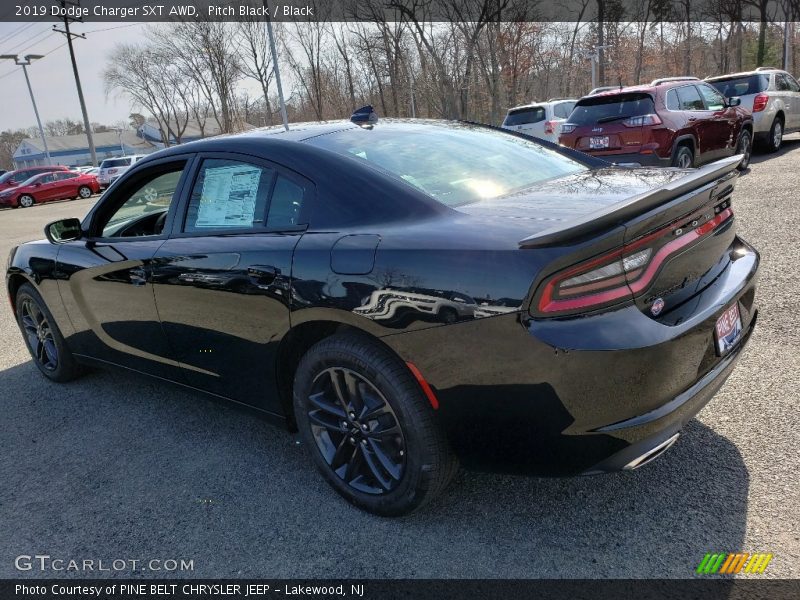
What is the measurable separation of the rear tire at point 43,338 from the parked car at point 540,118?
11834 millimetres

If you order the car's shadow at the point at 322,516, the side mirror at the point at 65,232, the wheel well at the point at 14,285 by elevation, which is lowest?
the car's shadow at the point at 322,516

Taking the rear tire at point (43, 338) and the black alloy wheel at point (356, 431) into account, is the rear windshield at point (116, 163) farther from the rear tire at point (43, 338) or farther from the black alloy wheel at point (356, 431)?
the black alloy wheel at point (356, 431)

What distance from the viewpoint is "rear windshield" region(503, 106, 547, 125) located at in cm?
1459

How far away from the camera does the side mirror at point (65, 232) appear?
3.77m

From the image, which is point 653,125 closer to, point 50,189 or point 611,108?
point 611,108

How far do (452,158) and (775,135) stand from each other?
12724mm

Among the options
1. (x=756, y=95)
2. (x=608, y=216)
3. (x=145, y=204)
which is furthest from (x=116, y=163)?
(x=608, y=216)

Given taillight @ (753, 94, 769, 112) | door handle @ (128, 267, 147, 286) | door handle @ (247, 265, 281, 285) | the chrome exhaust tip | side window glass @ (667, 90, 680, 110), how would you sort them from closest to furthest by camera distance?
the chrome exhaust tip < door handle @ (247, 265, 281, 285) < door handle @ (128, 267, 147, 286) < side window glass @ (667, 90, 680, 110) < taillight @ (753, 94, 769, 112)

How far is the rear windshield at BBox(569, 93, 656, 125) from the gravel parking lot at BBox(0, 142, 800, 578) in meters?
5.95

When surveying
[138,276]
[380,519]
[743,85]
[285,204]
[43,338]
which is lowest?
[380,519]

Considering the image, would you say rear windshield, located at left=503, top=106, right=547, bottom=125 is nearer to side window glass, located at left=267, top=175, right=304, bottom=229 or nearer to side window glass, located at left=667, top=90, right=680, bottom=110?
side window glass, located at left=667, top=90, right=680, bottom=110

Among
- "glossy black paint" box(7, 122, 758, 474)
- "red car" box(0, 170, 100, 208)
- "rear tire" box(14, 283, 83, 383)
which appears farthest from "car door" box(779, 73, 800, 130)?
"red car" box(0, 170, 100, 208)

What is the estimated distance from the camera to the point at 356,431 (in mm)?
2432

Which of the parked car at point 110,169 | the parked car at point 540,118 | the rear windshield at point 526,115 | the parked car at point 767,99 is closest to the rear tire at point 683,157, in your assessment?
the parked car at point 767,99
